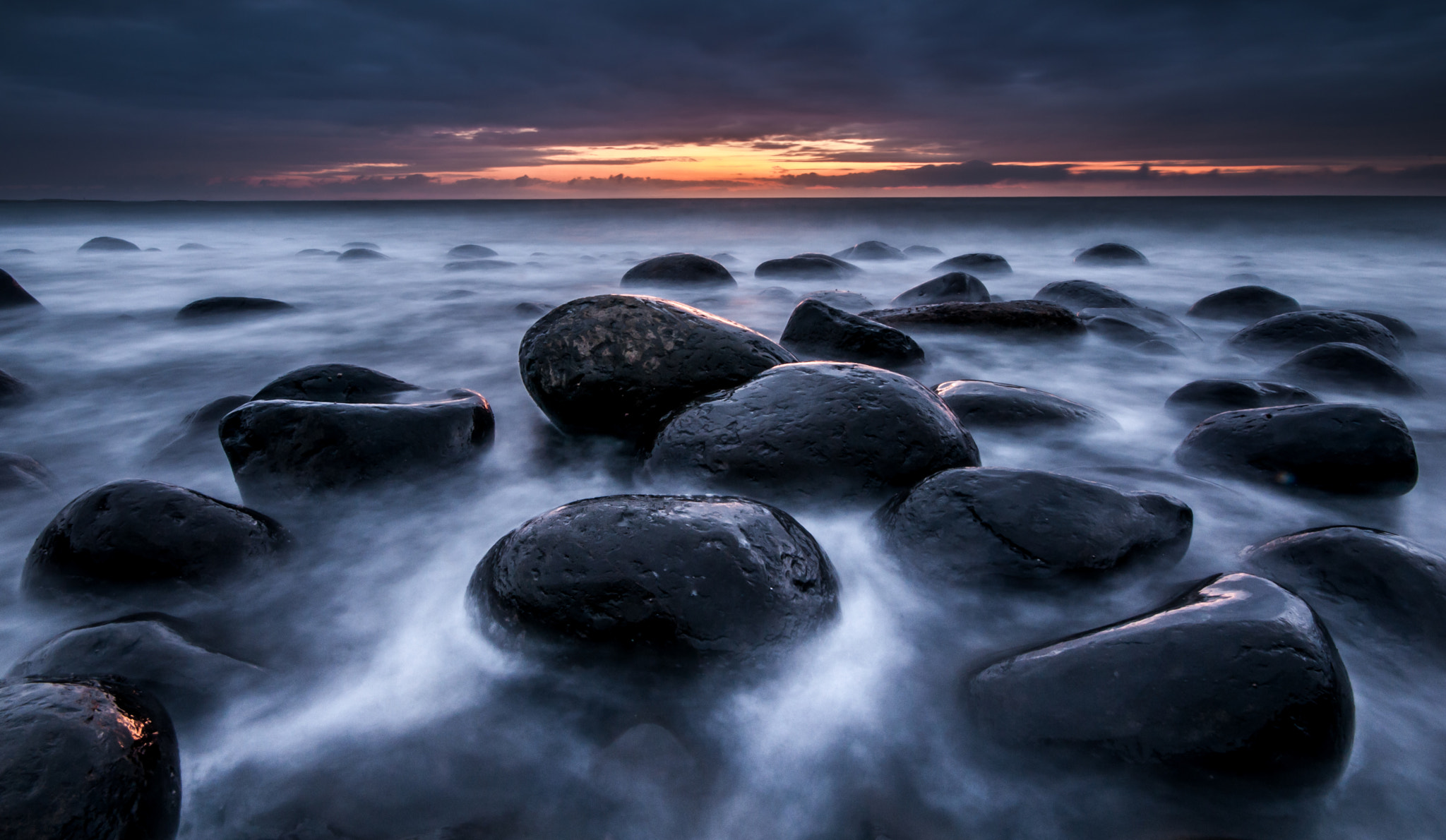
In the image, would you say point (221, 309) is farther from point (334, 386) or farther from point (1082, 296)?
point (1082, 296)

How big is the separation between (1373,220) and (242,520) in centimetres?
2294

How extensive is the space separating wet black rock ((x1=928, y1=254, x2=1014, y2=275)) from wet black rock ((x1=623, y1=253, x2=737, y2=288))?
3020mm

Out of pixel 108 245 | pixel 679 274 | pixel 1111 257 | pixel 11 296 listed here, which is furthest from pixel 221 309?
pixel 1111 257

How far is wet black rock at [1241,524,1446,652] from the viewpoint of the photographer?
5.53 ft

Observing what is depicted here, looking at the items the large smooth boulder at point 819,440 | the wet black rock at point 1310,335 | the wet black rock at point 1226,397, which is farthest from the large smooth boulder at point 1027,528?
the wet black rock at point 1310,335

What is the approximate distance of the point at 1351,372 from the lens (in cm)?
374

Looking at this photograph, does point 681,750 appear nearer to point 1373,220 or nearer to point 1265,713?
point 1265,713

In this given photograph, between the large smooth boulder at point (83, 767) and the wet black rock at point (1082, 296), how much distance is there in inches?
233

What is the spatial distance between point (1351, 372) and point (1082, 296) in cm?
237

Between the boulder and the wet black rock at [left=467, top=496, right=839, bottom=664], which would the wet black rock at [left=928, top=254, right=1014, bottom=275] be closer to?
the boulder

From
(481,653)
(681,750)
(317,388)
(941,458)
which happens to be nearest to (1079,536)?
(941,458)

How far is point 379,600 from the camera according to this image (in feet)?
6.57

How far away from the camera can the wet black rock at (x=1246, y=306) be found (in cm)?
559

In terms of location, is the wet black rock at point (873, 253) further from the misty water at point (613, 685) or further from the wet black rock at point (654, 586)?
the wet black rock at point (654, 586)
